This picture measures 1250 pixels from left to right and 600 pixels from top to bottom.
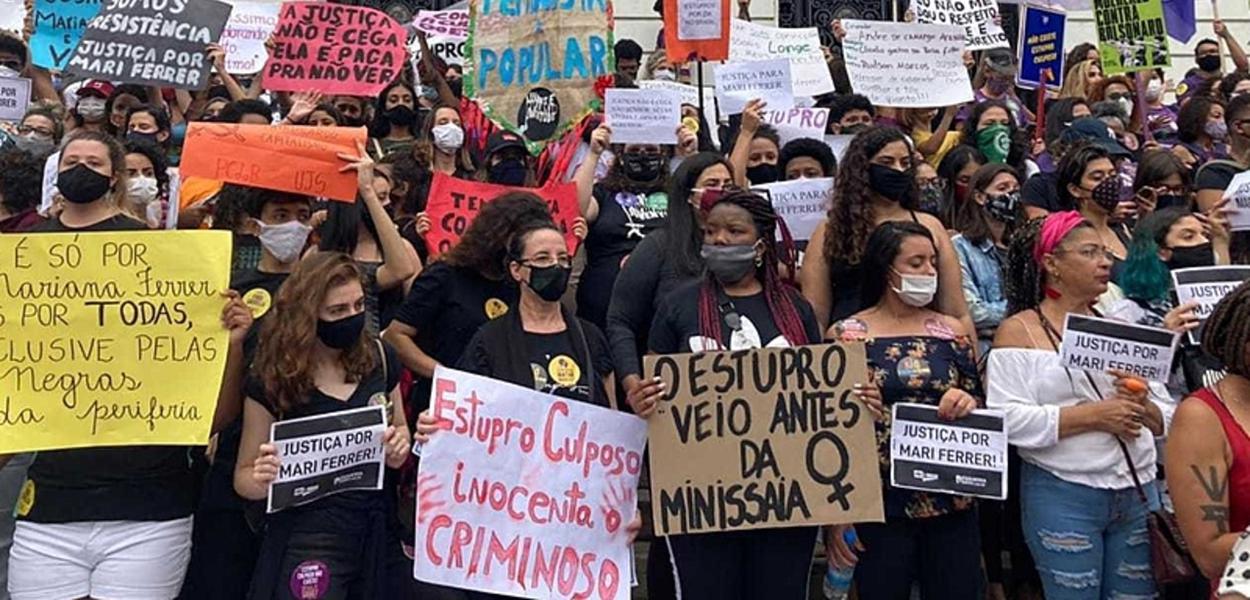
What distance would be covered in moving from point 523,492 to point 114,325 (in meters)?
1.49

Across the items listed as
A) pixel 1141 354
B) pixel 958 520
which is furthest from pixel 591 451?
pixel 1141 354

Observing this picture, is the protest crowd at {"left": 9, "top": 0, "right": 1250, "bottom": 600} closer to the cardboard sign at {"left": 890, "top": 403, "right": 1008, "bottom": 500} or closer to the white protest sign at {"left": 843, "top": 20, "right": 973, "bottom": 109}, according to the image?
the cardboard sign at {"left": 890, "top": 403, "right": 1008, "bottom": 500}

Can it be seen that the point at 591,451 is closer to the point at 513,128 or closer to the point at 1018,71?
the point at 513,128

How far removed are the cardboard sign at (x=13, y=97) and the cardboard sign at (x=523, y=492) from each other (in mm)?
5011

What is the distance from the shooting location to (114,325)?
14.2 ft

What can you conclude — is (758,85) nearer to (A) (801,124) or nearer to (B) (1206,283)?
(A) (801,124)

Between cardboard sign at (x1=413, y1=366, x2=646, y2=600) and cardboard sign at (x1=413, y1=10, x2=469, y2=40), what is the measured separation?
20.3ft

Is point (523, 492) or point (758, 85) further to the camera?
point (758, 85)

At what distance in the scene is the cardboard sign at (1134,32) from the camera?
30.4ft

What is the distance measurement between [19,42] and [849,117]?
597 centimetres

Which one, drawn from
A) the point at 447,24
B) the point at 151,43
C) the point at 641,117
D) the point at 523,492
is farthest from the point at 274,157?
the point at 447,24

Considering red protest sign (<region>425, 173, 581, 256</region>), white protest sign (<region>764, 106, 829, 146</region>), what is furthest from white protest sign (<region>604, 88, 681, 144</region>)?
white protest sign (<region>764, 106, 829, 146</region>)

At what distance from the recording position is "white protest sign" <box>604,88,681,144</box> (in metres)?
6.69

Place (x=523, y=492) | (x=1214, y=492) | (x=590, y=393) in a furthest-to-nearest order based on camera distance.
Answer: (x=590, y=393)
(x=523, y=492)
(x=1214, y=492)
